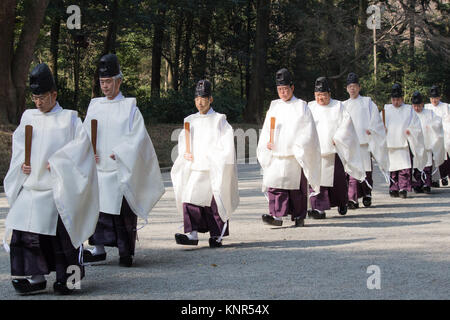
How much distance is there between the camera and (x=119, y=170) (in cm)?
829

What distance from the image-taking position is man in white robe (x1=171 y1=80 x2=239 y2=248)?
31.3 ft

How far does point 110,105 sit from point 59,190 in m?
1.82

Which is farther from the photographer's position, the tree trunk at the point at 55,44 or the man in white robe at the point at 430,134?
the tree trunk at the point at 55,44

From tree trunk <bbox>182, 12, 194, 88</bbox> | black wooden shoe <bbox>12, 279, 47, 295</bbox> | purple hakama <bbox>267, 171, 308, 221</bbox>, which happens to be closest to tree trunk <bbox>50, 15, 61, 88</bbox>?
tree trunk <bbox>182, 12, 194, 88</bbox>

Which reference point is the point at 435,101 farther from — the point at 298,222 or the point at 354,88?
the point at 298,222

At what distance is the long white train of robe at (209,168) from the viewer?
9562 mm

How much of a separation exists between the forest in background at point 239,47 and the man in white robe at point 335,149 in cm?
1574

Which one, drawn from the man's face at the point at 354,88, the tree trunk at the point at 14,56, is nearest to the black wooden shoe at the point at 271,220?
the man's face at the point at 354,88

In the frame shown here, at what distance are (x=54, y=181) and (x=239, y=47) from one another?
116 ft

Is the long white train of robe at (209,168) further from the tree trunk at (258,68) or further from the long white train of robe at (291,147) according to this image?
the tree trunk at (258,68)

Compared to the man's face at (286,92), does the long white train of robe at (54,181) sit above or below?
below

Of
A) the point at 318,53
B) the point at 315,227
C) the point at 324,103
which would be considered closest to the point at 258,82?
the point at 318,53

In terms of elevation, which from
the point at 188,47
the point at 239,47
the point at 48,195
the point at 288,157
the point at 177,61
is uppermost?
the point at 239,47

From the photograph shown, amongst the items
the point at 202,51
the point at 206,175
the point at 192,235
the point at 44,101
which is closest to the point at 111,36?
the point at 202,51
